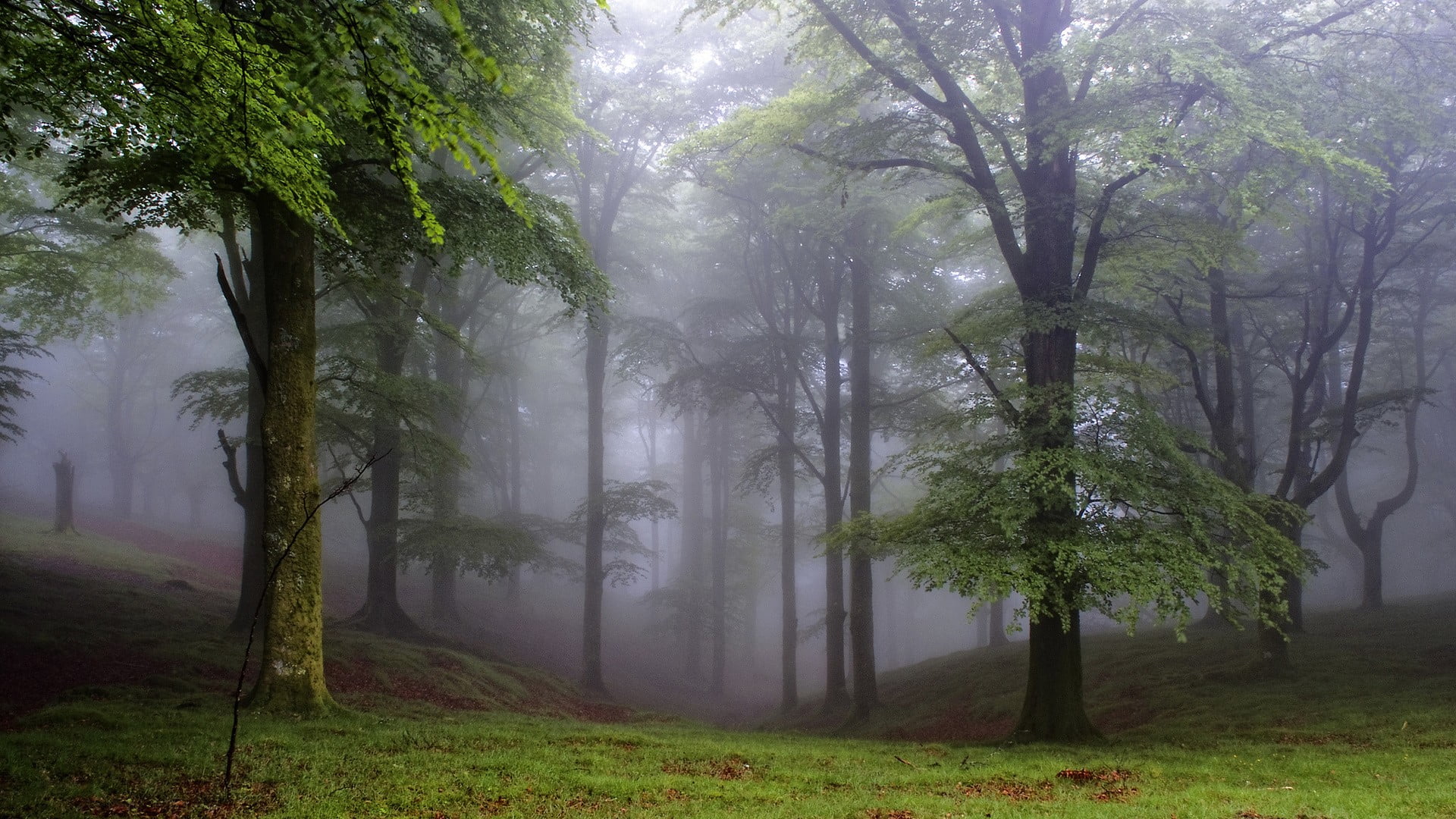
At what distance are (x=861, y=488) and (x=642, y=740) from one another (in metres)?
Answer: 9.08

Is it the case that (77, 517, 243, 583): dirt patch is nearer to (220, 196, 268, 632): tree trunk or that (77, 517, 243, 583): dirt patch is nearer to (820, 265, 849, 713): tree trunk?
(220, 196, 268, 632): tree trunk

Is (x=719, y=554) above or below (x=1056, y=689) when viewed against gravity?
above

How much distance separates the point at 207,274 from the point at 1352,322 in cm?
4390

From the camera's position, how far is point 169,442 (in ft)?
137

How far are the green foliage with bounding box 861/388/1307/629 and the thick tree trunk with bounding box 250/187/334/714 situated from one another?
693cm

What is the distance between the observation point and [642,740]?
9.11 meters

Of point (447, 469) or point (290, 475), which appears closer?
point (290, 475)

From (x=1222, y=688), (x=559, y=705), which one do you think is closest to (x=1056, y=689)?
(x=1222, y=688)

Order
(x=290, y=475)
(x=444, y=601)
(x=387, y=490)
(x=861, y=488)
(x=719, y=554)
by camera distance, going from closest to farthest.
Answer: (x=290, y=475) → (x=387, y=490) → (x=861, y=488) → (x=444, y=601) → (x=719, y=554)

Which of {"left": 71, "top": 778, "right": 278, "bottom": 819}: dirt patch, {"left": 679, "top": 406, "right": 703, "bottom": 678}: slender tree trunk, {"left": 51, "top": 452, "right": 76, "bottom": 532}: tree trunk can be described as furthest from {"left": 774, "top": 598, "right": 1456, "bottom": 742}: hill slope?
{"left": 51, "top": 452, "right": 76, "bottom": 532}: tree trunk

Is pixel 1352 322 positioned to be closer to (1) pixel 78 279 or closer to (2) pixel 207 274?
(1) pixel 78 279

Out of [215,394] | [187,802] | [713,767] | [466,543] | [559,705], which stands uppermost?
[215,394]

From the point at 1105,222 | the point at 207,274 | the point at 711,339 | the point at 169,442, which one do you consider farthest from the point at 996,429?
the point at 169,442

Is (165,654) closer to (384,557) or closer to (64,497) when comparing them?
(384,557)
